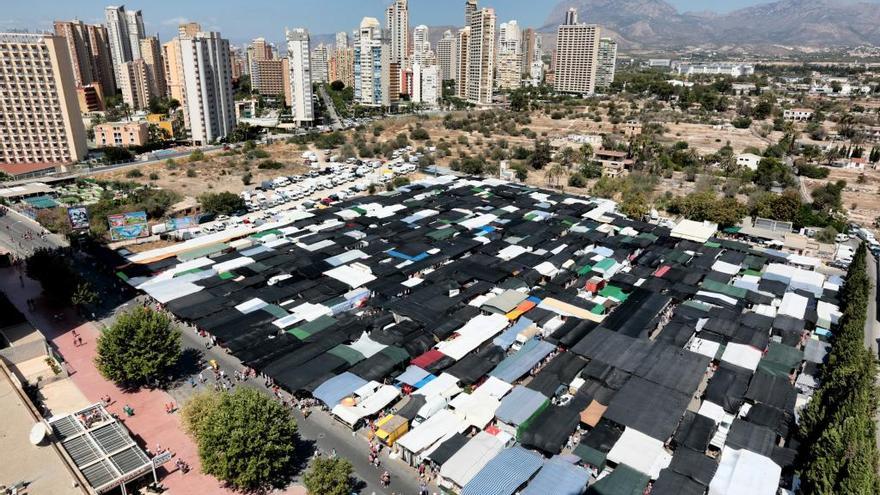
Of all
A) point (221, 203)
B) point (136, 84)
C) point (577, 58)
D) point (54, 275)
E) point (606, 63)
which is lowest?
point (54, 275)

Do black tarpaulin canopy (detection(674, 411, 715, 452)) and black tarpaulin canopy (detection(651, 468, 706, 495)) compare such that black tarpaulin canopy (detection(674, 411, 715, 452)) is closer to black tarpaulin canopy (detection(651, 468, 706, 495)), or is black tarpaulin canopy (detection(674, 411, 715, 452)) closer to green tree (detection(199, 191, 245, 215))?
black tarpaulin canopy (detection(651, 468, 706, 495))

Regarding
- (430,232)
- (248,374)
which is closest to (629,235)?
(430,232)

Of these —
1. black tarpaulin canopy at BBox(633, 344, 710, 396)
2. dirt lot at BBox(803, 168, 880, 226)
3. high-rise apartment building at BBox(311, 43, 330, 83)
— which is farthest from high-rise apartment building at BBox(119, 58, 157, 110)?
dirt lot at BBox(803, 168, 880, 226)

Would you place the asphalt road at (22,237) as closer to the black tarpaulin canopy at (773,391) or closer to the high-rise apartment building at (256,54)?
the black tarpaulin canopy at (773,391)

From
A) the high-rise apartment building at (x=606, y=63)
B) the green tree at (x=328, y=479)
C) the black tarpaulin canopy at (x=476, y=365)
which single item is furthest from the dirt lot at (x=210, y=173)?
the high-rise apartment building at (x=606, y=63)

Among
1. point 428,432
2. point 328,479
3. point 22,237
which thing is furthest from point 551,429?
point 22,237

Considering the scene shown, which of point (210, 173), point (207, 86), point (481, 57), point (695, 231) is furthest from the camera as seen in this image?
Result: point (481, 57)

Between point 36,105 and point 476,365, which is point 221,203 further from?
point 36,105

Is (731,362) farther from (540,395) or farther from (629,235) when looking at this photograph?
(629,235)
